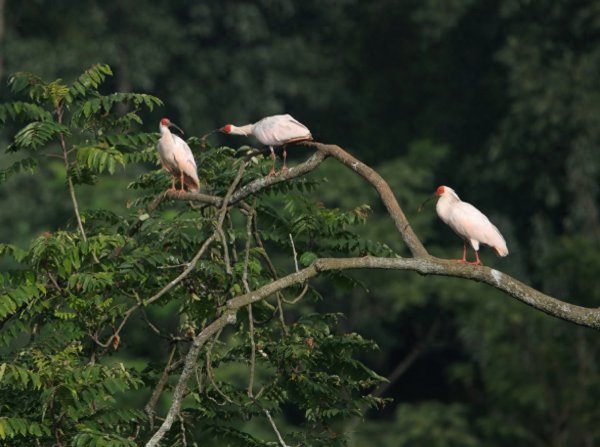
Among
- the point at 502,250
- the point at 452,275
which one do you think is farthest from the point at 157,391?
the point at 502,250

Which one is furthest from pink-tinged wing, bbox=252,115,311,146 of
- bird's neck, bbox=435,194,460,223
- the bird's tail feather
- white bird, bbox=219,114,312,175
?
the bird's tail feather

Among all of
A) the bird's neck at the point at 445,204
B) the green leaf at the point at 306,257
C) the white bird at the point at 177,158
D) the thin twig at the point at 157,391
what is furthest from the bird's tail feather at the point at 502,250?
the thin twig at the point at 157,391

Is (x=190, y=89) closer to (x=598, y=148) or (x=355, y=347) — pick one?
(x=598, y=148)

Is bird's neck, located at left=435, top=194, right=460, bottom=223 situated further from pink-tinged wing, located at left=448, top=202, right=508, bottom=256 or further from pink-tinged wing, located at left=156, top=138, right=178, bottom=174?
pink-tinged wing, located at left=156, top=138, right=178, bottom=174

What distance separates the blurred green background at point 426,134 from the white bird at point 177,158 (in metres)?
12.6

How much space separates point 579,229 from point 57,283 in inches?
851

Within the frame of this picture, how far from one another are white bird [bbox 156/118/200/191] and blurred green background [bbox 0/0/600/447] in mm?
12642

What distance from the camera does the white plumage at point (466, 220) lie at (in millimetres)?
10242

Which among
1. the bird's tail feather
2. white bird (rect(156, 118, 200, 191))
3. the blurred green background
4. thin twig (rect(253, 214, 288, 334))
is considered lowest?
thin twig (rect(253, 214, 288, 334))

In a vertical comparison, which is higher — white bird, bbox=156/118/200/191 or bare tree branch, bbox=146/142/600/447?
white bird, bbox=156/118/200/191

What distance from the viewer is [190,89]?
37562 millimetres

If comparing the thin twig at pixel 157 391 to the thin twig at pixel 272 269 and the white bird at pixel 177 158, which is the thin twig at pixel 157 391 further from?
the white bird at pixel 177 158

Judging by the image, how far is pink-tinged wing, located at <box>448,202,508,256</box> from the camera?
10.2 metres

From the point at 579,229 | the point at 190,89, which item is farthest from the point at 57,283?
the point at 190,89
